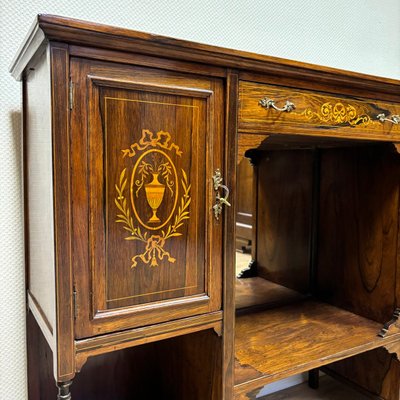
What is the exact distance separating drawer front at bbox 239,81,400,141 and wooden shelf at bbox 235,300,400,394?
2.11 ft

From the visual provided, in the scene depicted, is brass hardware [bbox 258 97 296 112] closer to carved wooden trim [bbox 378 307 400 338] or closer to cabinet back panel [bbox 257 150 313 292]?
cabinet back panel [bbox 257 150 313 292]

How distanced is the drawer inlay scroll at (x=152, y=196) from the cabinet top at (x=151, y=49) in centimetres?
18

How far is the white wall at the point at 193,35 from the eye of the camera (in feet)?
3.92

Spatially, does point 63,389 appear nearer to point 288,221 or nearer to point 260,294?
point 260,294

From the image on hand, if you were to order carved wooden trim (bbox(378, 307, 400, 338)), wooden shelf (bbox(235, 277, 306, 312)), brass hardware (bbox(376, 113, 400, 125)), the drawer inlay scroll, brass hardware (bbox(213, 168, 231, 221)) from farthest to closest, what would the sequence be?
wooden shelf (bbox(235, 277, 306, 312)) < carved wooden trim (bbox(378, 307, 400, 338)) < brass hardware (bbox(376, 113, 400, 125)) < brass hardware (bbox(213, 168, 231, 221)) < the drawer inlay scroll

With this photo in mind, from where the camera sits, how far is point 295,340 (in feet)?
4.36

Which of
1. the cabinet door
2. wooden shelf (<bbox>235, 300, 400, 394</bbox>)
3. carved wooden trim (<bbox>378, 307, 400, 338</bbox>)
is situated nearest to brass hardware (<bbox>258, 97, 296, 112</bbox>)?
the cabinet door

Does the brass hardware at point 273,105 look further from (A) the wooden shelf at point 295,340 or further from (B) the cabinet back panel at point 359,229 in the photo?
(A) the wooden shelf at point 295,340

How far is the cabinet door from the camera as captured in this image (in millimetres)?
839

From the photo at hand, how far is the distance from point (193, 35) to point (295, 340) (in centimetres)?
109

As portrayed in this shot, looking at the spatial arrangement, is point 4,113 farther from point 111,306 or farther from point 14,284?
point 111,306

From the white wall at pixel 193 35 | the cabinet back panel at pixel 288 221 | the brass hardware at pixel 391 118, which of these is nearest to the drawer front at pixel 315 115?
the brass hardware at pixel 391 118

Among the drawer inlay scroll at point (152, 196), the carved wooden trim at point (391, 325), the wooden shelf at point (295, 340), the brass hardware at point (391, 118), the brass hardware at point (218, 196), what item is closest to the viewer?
the drawer inlay scroll at point (152, 196)

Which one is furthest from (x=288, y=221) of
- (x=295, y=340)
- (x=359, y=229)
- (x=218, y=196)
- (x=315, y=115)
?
(x=218, y=196)
